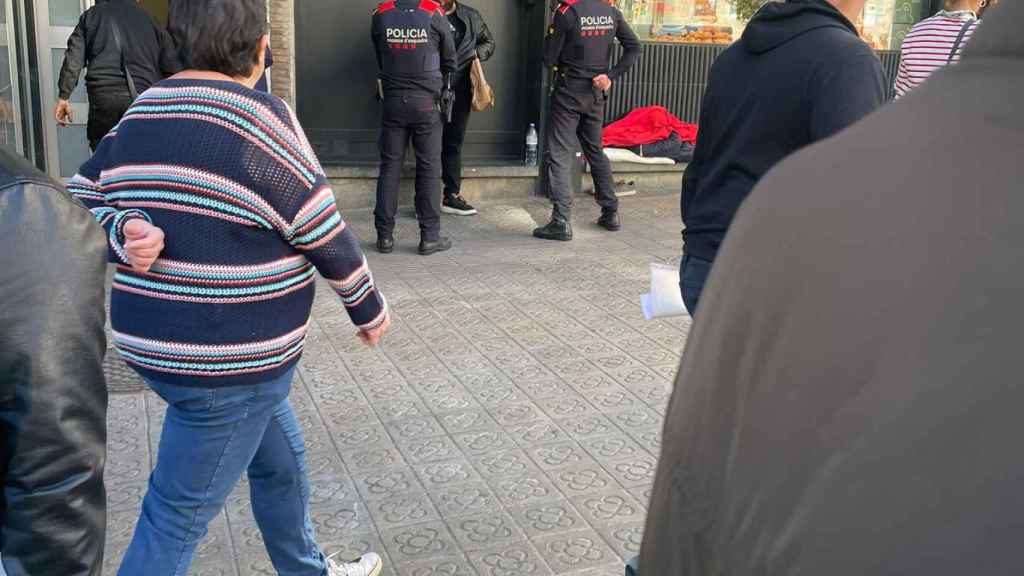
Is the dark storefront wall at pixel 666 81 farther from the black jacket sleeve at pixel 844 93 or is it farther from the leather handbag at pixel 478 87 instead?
the black jacket sleeve at pixel 844 93

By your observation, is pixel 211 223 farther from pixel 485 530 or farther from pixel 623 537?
pixel 623 537

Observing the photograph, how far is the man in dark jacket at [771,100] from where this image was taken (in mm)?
2758

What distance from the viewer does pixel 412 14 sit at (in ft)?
24.9

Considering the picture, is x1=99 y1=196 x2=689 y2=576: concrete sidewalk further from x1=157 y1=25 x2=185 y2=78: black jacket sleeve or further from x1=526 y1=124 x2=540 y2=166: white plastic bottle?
x1=526 y1=124 x2=540 y2=166: white plastic bottle

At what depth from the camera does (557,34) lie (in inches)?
332

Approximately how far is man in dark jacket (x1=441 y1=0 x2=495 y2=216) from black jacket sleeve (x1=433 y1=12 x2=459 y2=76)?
335mm

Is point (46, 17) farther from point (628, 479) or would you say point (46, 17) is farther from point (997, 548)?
point (997, 548)

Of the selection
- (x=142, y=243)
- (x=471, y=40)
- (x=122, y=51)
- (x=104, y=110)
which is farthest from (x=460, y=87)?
(x=142, y=243)

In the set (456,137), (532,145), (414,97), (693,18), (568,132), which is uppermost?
(693,18)

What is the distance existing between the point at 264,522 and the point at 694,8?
9.19 m

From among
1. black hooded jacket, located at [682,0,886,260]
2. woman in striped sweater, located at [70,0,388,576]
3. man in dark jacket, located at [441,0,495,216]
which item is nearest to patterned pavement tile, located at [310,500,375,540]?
woman in striped sweater, located at [70,0,388,576]

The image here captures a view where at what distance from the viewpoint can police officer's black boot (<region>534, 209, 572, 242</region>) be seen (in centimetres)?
852

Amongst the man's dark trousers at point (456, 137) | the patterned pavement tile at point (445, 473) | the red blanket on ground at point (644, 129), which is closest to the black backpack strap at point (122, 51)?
the man's dark trousers at point (456, 137)

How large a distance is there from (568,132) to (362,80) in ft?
7.33
